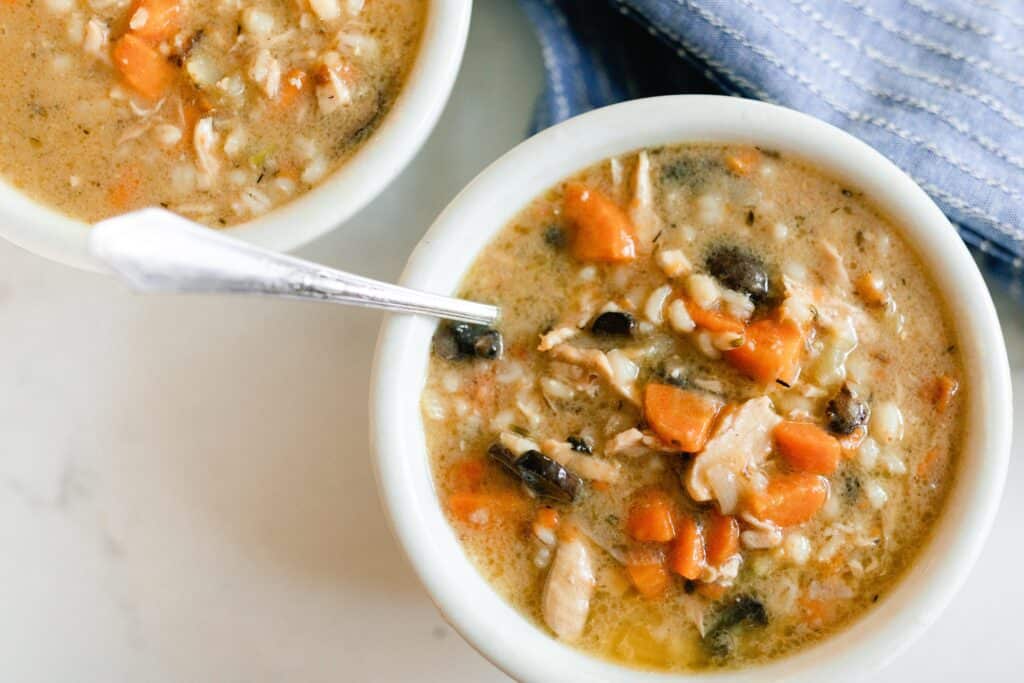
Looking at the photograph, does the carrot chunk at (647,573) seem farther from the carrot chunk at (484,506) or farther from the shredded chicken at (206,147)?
the shredded chicken at (206,147)

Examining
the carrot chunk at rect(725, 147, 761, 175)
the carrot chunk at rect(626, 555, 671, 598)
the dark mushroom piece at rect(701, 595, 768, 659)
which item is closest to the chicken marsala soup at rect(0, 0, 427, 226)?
Answer: the carrot chunk at rect(725, 147, 761, 175)

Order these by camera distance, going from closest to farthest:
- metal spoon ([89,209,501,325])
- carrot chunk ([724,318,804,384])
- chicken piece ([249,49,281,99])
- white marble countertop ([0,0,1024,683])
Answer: metal spoon ([89,209,501,325]), carrot chunk ([724,318,804,384]), chicken piece ([249,49,281,99]), white marble countertop ([0,0,1024,683])

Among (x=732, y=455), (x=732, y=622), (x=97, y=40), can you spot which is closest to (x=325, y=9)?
(x=97, y=40)

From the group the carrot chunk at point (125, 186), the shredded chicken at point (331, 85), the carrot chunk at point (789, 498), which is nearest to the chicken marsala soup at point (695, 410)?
the carrot chunk at point (789, 498)

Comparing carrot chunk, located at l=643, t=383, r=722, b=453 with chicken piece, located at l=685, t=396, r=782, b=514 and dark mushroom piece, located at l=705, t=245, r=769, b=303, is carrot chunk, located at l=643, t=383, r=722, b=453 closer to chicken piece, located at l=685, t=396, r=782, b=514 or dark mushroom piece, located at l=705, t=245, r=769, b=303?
chicken piece, located at l=685, t=396, r=782, b=514

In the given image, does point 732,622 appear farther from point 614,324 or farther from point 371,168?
point 371,168

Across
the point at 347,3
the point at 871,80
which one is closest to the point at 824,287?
the point at 871,80

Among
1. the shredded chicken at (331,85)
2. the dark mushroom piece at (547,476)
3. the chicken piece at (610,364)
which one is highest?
the shredded chicken at (331,85)

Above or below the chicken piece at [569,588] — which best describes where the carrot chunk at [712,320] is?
above
